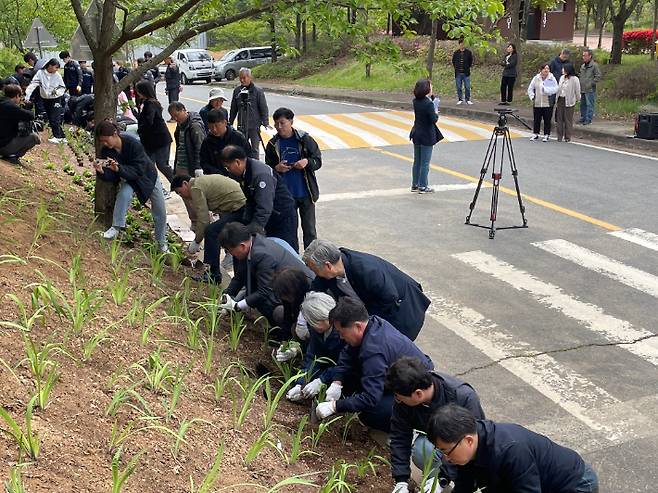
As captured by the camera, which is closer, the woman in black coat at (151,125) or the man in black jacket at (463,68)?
the woman in black coat at (151,125)

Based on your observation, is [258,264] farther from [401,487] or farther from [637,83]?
[637,83]

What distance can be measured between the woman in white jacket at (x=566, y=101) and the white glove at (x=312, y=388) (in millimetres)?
13209

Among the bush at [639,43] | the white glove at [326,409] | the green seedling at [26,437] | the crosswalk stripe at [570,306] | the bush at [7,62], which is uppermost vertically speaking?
the bush at [639,43]

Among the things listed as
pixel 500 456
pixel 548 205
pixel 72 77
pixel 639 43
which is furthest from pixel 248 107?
pixel 639 43

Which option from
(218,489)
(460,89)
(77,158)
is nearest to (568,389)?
(218,489)

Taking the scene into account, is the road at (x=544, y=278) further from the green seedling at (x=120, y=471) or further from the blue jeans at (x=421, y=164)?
the green seedling at (x=120, y=471)

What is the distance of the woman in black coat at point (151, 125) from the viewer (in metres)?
9.94

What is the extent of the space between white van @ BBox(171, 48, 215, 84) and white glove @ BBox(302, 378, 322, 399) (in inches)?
1430

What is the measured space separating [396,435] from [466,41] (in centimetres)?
429

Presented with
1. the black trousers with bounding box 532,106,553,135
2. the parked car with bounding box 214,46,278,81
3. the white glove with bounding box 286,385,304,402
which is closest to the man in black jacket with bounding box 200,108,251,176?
the white glove with bounding box 286,385,304,402

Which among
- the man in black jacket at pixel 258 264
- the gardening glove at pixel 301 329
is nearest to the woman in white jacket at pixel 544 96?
the man in black jacket at pixel 258 264

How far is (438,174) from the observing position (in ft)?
44.3

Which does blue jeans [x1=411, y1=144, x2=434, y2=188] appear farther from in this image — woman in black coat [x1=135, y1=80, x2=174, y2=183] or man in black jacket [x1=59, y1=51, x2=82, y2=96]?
man in black jacket [x1=59, y1=51, x2=82, y2=96]

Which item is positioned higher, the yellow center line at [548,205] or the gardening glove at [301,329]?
the gardening glove at [301,329]
